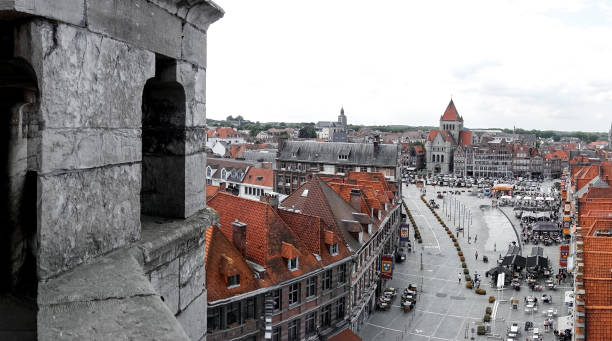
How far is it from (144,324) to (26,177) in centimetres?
154

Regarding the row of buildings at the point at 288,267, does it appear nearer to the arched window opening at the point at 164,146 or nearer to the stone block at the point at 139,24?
the arched window opening at the point at 164,146

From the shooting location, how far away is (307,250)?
25000 mm

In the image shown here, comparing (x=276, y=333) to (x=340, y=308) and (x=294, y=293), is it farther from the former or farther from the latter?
(x=340, y=308)

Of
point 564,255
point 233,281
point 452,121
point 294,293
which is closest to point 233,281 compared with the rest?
point 233,281

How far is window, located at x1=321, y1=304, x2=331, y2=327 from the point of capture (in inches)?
1003

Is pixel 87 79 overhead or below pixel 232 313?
overhead

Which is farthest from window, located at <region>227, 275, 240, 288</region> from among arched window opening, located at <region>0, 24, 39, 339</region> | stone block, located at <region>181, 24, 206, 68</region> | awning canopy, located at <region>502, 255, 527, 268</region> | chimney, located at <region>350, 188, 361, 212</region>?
awning canopy, located at <region>502, 255, 527, 268</region>

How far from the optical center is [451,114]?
517ft

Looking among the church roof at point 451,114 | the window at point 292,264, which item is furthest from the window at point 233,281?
the church roof at point 451,114

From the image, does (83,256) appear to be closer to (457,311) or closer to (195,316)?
(195,316)

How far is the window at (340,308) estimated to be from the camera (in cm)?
2672

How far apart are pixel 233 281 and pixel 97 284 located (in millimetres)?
17417

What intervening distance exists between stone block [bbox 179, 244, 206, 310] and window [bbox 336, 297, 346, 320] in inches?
893

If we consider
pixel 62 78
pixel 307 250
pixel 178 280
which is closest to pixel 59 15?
pixel 62 78
